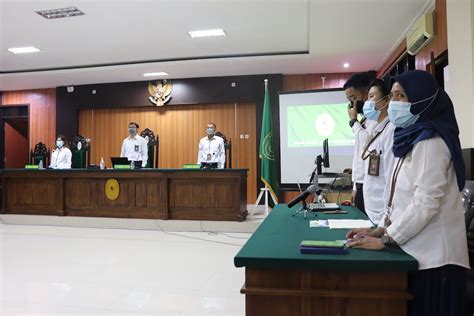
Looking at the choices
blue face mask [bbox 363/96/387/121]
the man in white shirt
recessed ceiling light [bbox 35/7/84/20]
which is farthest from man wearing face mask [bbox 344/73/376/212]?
the man in white shirt

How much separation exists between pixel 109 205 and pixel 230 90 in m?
3.74

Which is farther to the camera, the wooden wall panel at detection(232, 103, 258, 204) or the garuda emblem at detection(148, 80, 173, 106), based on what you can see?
the garuda emblem at detection(148, 80, 173, 106)

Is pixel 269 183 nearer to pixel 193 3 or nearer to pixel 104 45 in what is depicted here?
pixel 193 3

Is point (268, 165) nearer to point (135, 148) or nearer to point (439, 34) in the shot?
point (135, 148)

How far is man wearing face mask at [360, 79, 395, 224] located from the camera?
191cm

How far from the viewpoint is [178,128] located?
28.6ft

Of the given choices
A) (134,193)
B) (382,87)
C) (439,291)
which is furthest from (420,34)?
(134,193)

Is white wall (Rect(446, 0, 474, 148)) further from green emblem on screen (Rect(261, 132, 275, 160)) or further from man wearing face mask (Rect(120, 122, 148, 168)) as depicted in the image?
man wearing face mask (Rect(120, 122, 148, 168))

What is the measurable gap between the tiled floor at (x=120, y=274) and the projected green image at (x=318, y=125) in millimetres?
2504

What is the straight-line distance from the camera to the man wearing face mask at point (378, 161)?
1.91m

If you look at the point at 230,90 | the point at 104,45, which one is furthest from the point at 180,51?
the point at 230,90

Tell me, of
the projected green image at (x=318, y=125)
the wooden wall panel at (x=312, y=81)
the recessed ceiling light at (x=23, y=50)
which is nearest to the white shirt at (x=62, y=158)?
the recessed ceiling light at (x=23, y=50)

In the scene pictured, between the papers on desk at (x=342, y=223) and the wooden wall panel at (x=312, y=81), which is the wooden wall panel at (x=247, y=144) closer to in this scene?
the wooden wall panel at (x=312, y=81)

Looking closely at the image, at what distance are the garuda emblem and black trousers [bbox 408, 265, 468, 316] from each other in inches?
311
